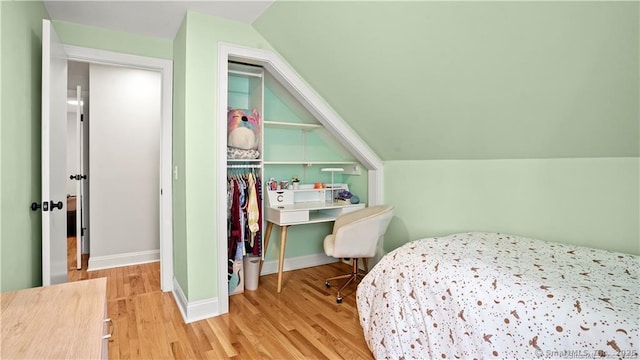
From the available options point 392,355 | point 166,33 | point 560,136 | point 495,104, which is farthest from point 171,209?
point 560,136

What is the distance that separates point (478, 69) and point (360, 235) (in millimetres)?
1572

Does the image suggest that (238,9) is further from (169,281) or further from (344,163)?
(169,281)

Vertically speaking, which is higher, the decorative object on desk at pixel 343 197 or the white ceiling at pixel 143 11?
the white ceiling at pixel 143 11

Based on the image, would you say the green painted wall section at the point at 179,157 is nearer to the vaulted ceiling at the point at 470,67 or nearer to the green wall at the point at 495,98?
the vaulted ceiling at the point at 470,67

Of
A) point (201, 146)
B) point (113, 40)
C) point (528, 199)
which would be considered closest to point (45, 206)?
point (201, 146)

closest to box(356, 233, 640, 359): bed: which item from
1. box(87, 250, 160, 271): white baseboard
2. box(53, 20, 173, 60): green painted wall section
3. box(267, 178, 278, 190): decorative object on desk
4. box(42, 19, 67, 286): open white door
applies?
box(267, 178, 278, 190): decorative object on desk

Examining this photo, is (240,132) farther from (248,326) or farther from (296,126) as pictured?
(248,326)

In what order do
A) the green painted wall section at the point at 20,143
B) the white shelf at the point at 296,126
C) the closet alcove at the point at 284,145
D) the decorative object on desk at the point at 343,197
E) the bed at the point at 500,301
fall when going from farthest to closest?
the decorative object on desk at the point at 343,197, the white shelf at the point at 296,126, the closet alcove at the point at 284,145, the green painted wall section at the point at 20,143, the bed at the point at 500,301

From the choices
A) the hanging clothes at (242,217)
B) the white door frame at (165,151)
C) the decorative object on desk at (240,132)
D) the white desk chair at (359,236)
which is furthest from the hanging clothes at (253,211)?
the white door frame at (165,151)

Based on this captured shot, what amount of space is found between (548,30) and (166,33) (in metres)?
2.79

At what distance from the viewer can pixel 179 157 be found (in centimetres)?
280

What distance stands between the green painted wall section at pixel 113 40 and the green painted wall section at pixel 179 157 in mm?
131

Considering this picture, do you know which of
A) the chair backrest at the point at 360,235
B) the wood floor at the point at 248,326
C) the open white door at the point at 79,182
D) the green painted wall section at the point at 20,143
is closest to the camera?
the green painted wall section at the point at 20,143

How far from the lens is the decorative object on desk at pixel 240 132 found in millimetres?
3000
